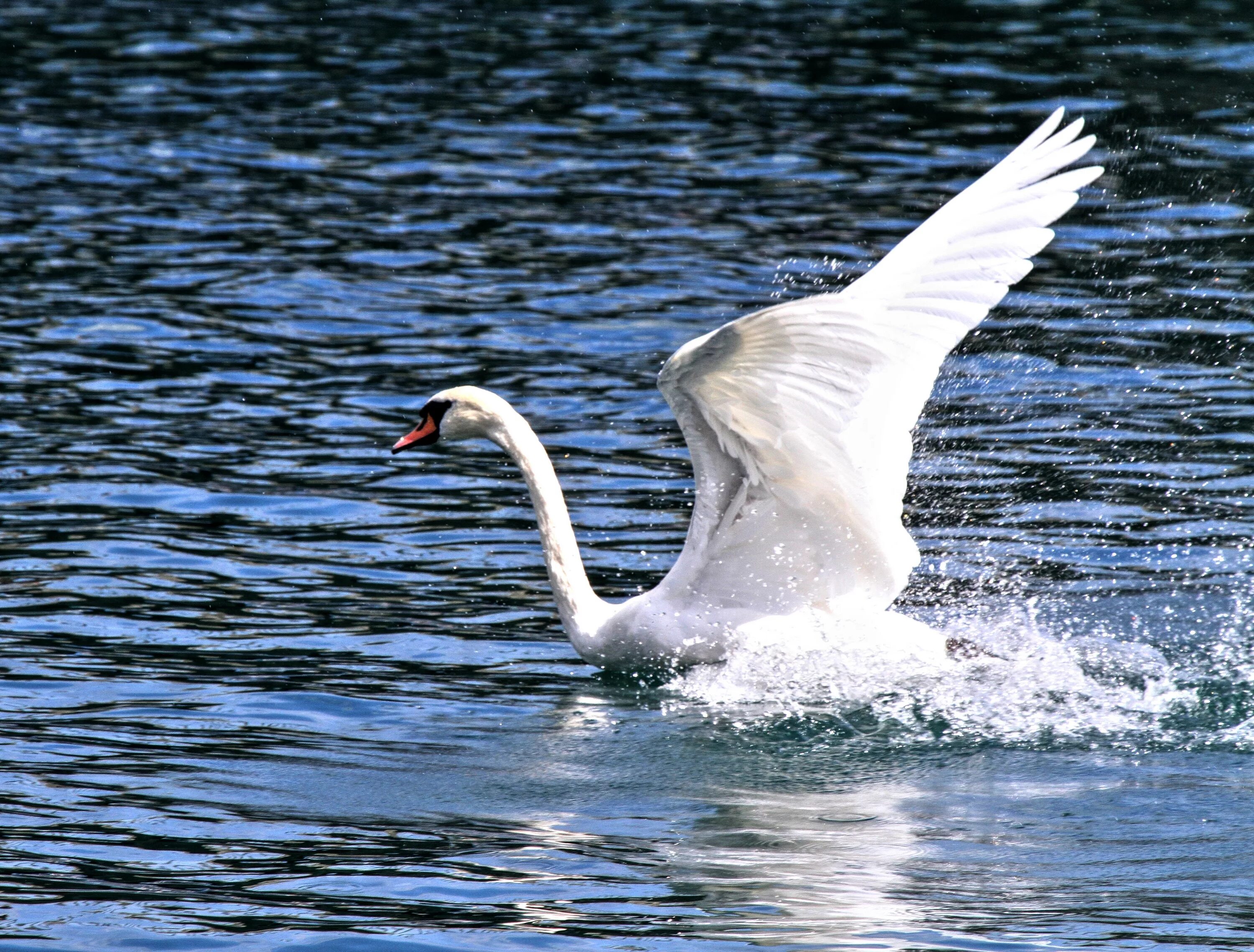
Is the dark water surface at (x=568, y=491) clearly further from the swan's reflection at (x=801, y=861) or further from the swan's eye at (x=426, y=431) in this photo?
the swan's eye at (x=426, y=431)

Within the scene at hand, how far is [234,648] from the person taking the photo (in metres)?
8.16

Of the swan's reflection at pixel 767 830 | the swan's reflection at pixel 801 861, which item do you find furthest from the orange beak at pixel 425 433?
the swan's reflection at pixel 801 861

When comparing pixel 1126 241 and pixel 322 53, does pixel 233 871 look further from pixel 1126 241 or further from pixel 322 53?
pixel 322 53

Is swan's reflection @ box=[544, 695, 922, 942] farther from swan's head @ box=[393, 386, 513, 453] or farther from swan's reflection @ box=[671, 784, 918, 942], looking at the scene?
swan's head @ box=[393, 386, 513, 453]

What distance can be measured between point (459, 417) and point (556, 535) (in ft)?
2.28

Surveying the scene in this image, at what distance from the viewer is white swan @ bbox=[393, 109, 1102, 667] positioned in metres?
6.66

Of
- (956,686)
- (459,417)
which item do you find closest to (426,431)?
(459,417)

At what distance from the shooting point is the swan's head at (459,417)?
823 cm

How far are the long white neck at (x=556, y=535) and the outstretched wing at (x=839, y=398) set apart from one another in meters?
0.40

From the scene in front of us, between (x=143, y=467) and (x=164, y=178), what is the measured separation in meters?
7.04

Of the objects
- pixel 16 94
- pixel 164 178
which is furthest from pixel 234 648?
pixel 16 94

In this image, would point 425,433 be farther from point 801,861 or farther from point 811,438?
point 801,861

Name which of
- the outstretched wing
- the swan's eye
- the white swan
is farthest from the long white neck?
the outstretched wing

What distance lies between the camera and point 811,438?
707cm
